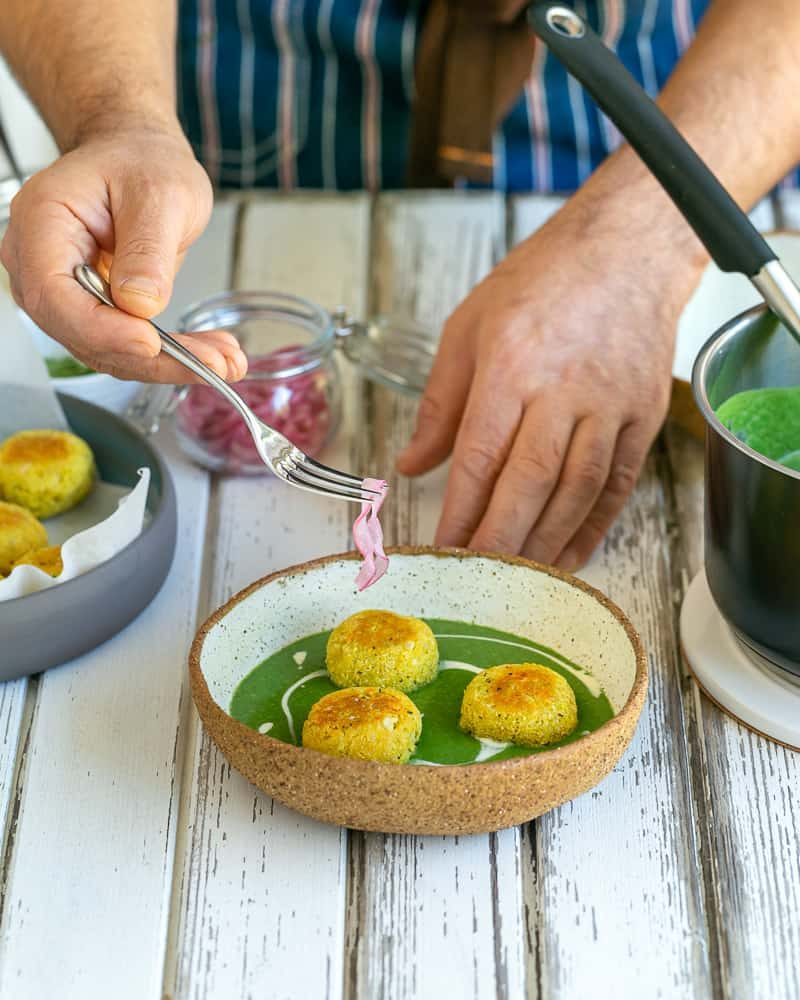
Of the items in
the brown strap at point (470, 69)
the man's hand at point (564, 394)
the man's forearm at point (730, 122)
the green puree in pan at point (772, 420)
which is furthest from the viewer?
the brown strap at point (470, 69)

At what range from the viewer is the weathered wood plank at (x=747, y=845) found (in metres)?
0.81

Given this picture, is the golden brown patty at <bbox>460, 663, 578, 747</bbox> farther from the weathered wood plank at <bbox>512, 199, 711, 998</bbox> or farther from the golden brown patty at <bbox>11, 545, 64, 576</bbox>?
the golden brown patty at <bbox>11, 545, 64, 576</bbox>

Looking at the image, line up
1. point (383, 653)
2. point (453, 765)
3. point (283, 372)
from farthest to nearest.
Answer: point (283, 372) → point (383, 653) → point (453, 765)

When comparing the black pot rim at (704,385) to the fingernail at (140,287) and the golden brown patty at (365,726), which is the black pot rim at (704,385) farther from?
the fingernail at (140,287)

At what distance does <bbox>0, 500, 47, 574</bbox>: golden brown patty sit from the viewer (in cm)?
109

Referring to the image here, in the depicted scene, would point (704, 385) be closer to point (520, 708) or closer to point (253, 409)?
point (520, 708)

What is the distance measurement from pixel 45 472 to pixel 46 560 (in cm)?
12

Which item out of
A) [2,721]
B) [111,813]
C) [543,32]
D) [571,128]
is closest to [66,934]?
[111,813]

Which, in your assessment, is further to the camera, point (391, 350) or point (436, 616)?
point (391, 350)

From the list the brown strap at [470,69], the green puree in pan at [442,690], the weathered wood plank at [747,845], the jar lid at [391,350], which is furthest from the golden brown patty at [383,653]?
the brown strap at [470,69]

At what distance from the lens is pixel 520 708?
0.88 m

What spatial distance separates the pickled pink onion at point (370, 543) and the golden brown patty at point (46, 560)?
256mm

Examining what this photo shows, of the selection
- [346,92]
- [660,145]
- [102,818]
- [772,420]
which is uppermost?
[660,145]

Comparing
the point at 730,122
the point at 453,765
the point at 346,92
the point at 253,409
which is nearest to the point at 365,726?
the point at 453,765
